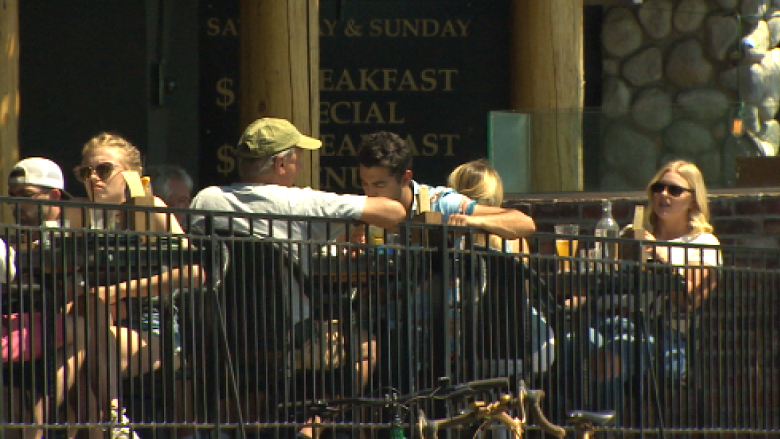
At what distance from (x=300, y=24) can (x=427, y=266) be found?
439cm

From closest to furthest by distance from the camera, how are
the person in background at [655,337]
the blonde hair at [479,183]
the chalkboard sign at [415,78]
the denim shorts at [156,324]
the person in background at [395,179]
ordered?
the denim shorts at [156,324] < the person in background at [655,337] < the person in background at [395,179] < the blonde hair at [479,183] < the chalkboard sign at [415,78]

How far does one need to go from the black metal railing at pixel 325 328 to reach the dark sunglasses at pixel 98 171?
2.17 feet

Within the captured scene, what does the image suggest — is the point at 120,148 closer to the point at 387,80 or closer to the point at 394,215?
the point at 394,215

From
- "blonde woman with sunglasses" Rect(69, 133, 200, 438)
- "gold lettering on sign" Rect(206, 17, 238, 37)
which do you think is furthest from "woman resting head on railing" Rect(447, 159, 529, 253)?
"gold lettering on sign" Rect(206, 17, 238, 37)

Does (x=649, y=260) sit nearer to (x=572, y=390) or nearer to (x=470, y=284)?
(x=572, y=390)

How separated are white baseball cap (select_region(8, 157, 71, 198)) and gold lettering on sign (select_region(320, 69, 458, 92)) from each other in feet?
17.2

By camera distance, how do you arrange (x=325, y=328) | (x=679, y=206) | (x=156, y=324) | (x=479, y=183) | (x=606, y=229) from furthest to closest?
(x=606, y=229) < (x=679, y=206) < (x=479, y=183) < (x=156, y=324) < (x=325, y=328)

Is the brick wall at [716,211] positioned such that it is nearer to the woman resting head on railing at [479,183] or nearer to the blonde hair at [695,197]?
the blonde hair at [695,197]

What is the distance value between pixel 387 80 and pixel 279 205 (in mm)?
5892

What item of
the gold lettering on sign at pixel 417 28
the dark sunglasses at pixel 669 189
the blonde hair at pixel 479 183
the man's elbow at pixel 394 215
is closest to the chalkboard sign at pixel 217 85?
the gold lettering on sign at pixel 417 28

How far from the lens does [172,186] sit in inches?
355

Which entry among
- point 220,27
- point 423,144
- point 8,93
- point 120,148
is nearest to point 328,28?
point 220,27

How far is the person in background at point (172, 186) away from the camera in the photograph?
884 cm

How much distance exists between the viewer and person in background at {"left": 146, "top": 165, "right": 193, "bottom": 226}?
8836 mm
